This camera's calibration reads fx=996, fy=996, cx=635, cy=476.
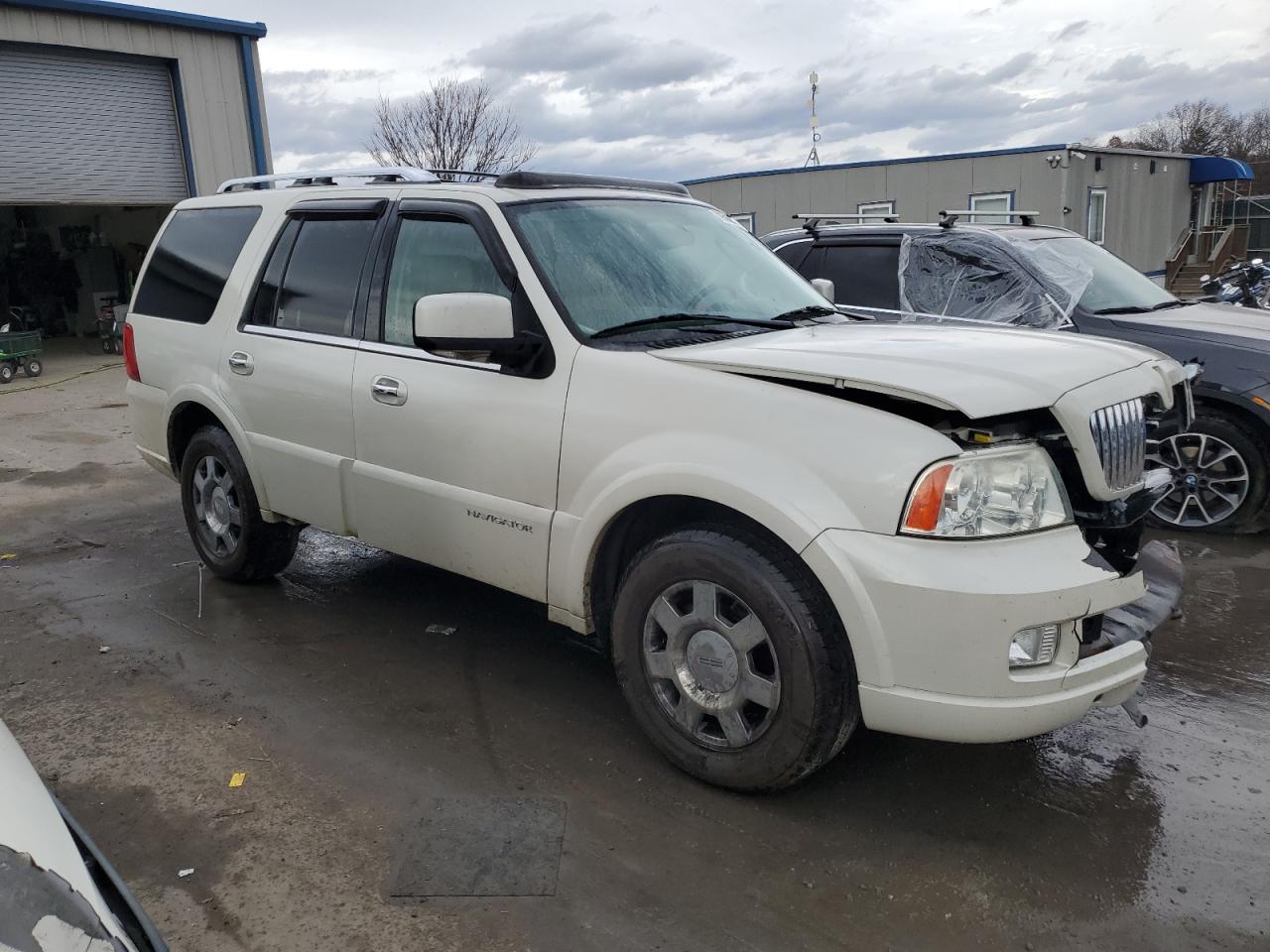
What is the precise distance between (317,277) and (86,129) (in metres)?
14.3

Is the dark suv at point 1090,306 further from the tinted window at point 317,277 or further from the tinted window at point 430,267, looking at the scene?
the tinted window at point 317,277

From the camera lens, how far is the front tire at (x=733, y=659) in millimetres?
2951

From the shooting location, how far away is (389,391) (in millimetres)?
4098

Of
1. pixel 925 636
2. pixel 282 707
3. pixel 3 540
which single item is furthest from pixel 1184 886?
pixel 3 540

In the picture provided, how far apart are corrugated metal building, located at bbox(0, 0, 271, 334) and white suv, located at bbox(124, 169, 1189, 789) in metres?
13.3

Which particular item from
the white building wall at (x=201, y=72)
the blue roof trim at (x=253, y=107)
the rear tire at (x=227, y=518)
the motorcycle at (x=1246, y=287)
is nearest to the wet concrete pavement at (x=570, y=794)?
the rear tire at (x=227, y=518)

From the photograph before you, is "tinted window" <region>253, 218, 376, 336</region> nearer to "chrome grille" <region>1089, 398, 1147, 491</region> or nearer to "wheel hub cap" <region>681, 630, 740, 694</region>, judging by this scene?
"wheel hub cap" <region>681, 630, 740, 694</region>

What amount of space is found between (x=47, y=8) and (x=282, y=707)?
→ 49.7ft

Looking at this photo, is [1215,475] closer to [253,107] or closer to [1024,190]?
[253,107]

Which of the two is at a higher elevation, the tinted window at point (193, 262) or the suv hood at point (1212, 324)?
the tinted window at point (193, 262)

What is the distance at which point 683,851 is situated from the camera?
3012 millimetres

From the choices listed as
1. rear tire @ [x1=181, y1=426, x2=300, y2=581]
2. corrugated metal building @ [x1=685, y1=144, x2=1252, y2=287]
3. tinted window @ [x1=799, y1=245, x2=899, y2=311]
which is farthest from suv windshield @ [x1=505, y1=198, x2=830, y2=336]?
corrugated metal building @ [x1=685, y1=144, x2=1252, y2=287]

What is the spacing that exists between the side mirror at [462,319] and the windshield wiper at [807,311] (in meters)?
1.15

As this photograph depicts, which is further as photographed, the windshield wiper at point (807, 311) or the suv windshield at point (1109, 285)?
the suv windshield at point (1109, 285)
